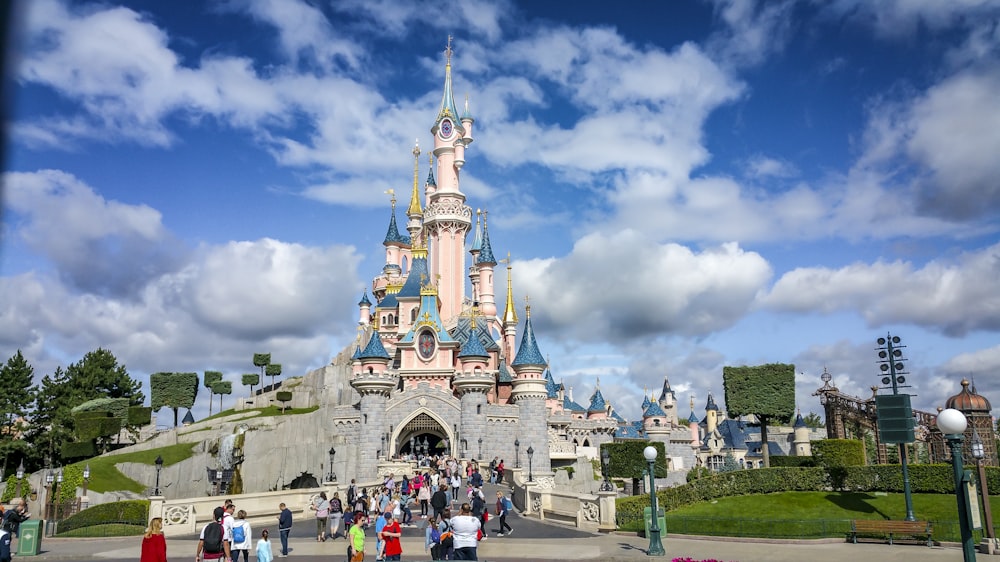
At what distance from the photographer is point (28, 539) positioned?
19.6 meters

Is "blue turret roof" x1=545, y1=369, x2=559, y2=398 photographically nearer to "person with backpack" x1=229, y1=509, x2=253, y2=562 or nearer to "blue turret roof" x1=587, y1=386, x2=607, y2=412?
"blue turret roof" x1=587, y1=386, x2=607, y2=412

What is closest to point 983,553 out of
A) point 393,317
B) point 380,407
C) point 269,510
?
point 269,510

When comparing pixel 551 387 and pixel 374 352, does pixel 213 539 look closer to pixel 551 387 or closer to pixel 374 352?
pixel 374 352

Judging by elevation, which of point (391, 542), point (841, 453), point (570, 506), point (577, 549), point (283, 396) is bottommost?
point (577, 549)

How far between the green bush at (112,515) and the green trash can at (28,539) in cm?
766

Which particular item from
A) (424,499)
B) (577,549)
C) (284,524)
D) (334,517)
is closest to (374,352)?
(424,499)

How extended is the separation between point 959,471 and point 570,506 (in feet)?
55.7

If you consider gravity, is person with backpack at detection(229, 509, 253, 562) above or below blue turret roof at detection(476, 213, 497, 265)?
below

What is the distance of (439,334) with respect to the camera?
55.1m

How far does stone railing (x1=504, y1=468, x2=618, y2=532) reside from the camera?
24781 mm

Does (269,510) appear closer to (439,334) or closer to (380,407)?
(380,407)

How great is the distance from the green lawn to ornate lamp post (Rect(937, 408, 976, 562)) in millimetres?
Result: 11496

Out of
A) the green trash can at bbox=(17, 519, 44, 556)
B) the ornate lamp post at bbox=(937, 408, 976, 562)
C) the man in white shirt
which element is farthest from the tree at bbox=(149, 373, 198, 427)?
the ornate lamp post at bbox=(937, 408, 976, 562)

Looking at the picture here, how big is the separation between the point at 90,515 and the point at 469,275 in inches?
1916
